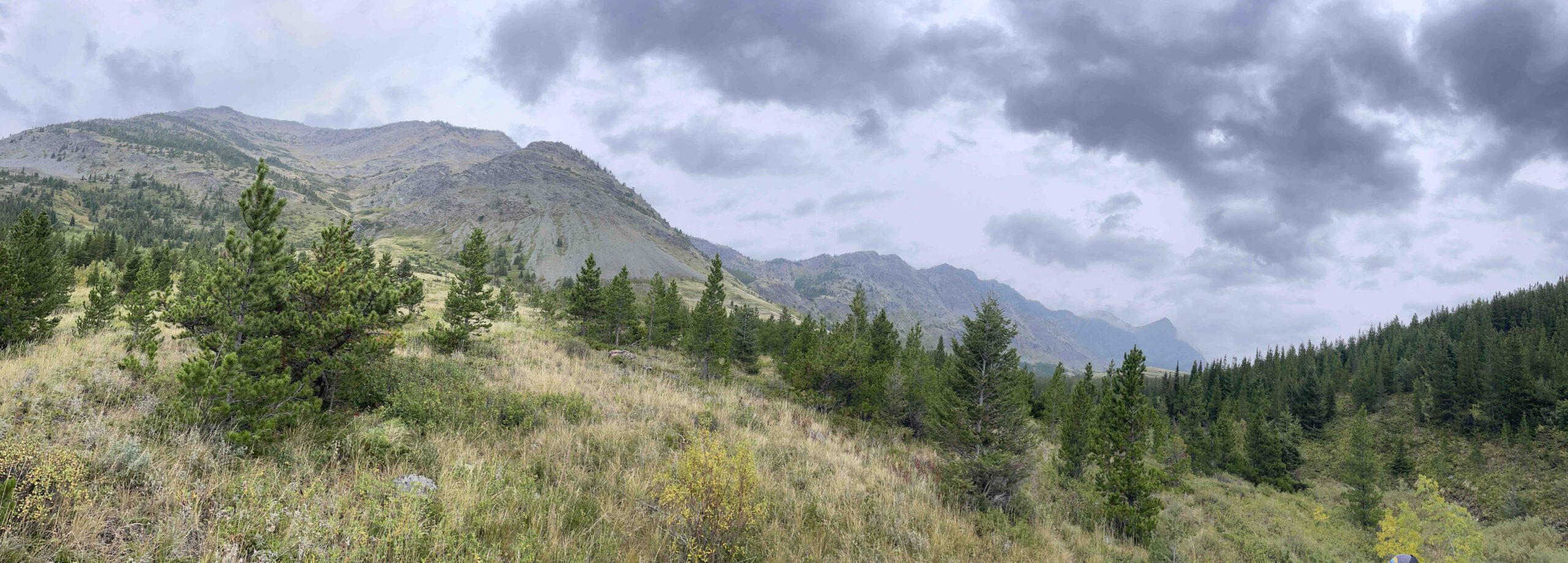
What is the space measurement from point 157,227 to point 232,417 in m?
181

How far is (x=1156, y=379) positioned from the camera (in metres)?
123

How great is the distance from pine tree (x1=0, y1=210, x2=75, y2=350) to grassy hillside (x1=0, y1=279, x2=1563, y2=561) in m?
0.65

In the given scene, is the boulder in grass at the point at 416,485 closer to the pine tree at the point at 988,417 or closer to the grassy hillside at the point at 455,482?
the grassy hillside at the point at 455,482

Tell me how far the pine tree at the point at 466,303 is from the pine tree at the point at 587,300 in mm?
7886

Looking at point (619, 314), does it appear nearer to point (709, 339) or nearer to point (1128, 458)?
point (709, 339)

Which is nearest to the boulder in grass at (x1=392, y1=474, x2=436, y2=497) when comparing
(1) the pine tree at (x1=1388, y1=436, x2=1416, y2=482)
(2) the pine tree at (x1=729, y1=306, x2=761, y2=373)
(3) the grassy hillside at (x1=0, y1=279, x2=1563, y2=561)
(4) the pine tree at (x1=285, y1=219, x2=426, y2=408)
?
(3) the grassy hillside at (x1=0, y1=279, x2=1563, y2=561)

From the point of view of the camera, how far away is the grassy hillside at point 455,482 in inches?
151

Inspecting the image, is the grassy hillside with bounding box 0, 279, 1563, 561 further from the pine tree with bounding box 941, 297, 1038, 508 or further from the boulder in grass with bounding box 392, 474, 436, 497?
the pine tree with bounding box 941, 297, 1038, 508

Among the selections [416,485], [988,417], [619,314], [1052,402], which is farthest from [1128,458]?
[1052,402]

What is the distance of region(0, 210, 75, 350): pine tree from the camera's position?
9289mm

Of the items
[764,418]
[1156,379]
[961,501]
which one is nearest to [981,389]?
[961,501]

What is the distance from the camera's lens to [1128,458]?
1516 centimetres

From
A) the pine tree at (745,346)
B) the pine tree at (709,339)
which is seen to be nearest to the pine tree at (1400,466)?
the pine tree at (745,346)

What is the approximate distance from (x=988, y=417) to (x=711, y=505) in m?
10.7
